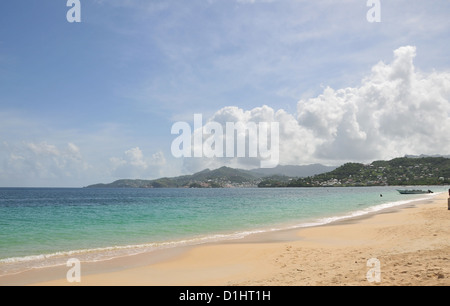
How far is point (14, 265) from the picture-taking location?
15.3m

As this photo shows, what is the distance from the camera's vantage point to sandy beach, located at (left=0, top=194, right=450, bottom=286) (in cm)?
995

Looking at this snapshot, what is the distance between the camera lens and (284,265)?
12.9 m

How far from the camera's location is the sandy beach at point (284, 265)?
32.7 ft
